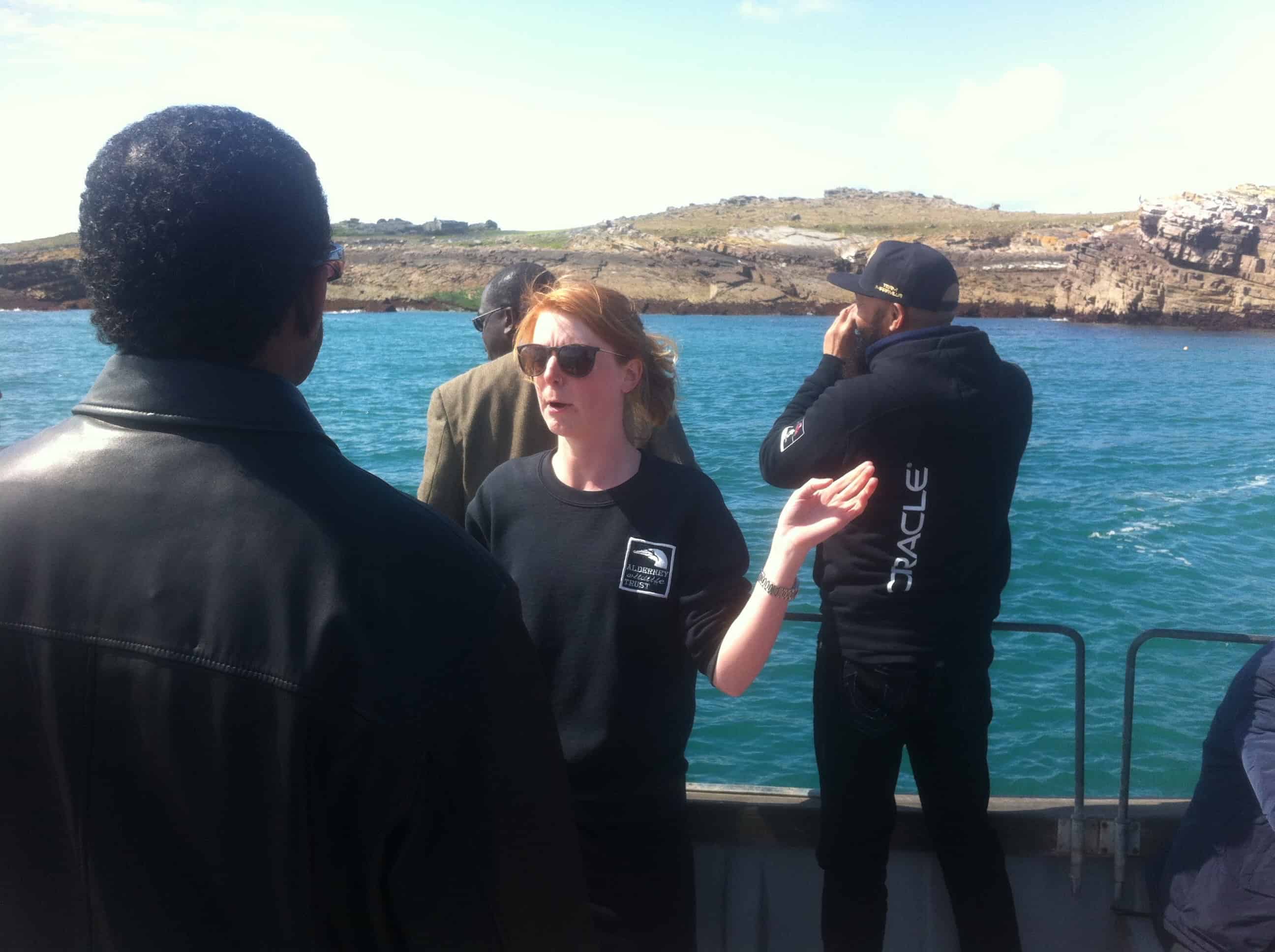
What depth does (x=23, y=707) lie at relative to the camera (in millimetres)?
1166

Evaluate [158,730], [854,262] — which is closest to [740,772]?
[158,730]

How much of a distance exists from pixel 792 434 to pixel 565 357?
75cm

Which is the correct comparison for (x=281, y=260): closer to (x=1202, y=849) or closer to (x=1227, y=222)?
(x=1202, y=849)

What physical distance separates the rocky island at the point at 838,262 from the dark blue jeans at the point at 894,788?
51962 mm

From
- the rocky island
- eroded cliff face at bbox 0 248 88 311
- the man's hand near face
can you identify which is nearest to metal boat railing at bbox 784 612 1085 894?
the man's hand near face

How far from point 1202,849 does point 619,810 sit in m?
1.56

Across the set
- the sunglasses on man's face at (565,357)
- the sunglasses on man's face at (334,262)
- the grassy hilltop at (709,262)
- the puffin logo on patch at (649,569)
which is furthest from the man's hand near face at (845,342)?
the grassy hilltop at (709,262)

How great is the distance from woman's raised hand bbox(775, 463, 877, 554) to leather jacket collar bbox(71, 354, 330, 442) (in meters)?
1.28

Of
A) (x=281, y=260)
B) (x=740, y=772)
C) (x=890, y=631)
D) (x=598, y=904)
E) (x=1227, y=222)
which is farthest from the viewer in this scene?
(x=1227, y=222)

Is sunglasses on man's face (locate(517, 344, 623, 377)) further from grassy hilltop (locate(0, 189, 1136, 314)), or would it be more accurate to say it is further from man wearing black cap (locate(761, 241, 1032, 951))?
grassy hilltop (locate(0, 189, 1136, 314))

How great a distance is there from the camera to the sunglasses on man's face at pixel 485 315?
12.2ft

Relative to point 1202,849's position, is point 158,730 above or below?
above

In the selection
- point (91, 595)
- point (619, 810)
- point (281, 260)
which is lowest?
point (619, 810)

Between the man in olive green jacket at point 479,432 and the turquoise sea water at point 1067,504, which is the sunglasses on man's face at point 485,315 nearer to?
the man in olive green jacket at point 479,432
